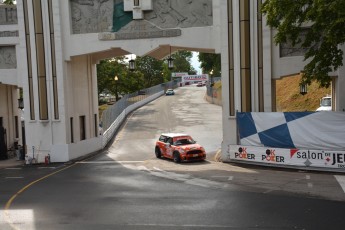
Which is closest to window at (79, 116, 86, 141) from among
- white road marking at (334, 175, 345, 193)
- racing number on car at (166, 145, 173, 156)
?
racing number on car at (166, 145, 173, 156)

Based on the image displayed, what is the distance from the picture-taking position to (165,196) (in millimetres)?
15891

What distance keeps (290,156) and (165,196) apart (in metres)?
7.92

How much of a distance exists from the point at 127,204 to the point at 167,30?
13037 millimetres

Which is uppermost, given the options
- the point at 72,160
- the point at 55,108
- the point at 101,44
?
the point at 101,44

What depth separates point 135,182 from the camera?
19.1 m

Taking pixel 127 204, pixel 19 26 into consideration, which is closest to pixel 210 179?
pixel 127 204

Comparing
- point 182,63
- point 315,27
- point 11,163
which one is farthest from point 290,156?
point 182,63

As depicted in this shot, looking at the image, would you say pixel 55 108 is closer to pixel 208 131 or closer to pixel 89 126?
pixel 89 126

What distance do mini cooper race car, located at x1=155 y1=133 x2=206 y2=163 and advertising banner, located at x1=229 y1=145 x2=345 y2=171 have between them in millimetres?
2046

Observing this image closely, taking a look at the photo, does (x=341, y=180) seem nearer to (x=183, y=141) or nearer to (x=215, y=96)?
(x=183, y=141)

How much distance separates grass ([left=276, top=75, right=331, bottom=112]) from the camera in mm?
42062

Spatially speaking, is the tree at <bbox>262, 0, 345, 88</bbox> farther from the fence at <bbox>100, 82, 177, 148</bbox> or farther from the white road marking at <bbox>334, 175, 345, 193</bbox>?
the fence at <bbox>100, 82, 177, 148</bbox>

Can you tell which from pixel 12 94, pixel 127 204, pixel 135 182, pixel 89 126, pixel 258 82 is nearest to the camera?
pixel 127 204

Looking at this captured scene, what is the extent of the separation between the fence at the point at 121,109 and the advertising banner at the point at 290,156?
13243 mm
